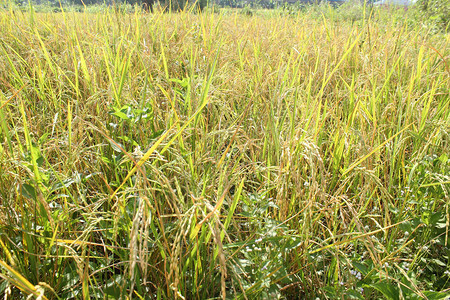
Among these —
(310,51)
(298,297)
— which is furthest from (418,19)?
(298,297)

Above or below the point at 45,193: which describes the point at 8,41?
above

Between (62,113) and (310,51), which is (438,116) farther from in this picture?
(62,113)

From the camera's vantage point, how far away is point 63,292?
710 mm

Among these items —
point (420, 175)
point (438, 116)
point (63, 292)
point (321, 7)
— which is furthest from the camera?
point (321, 7)

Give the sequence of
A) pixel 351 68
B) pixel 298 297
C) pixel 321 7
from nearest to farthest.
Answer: pixel 298 297 → pixel 351 68 → pixel 321 7

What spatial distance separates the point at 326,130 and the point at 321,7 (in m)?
5.42

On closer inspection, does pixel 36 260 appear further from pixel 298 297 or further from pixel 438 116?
pixel 438 116

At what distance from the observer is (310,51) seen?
1986mm

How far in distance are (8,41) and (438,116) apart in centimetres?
257

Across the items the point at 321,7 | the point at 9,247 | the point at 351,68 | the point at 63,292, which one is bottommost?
the point at 63,292

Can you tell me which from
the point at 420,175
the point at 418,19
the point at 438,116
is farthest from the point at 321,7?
the point at 420,175

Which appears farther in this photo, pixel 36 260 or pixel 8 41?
pixel 8 41

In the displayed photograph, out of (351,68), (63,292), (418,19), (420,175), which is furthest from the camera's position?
(418,19)

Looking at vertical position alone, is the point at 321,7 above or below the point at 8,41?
above
